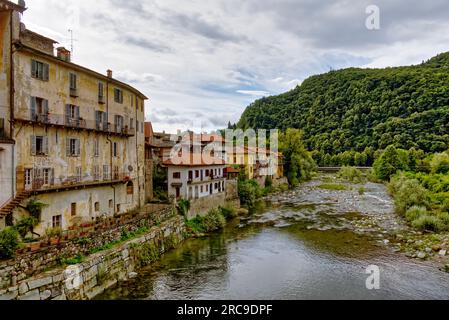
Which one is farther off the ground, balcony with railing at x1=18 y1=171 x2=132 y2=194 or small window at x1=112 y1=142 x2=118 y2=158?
small window at x1=112 y1=142 x2=118 y2=158

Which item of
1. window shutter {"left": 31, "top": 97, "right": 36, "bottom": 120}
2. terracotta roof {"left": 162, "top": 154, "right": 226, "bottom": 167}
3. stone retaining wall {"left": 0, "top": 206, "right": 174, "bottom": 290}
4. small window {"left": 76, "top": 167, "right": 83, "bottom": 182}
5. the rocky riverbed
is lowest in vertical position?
the rocky riverbed

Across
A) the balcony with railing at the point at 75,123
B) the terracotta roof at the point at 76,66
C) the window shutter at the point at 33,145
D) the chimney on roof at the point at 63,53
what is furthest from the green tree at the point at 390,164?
the window shutter at the point at 33,145

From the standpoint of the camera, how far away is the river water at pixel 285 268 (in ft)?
62.5

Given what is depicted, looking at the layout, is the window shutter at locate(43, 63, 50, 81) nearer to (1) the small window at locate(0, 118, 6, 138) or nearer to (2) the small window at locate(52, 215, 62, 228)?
(1) the small window at locate(0, 118, 6, 138)

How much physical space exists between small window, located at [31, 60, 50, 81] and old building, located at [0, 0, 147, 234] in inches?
2.4

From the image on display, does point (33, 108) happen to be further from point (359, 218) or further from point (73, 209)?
point (359, 218)

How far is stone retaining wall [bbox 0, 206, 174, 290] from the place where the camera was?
583 inches

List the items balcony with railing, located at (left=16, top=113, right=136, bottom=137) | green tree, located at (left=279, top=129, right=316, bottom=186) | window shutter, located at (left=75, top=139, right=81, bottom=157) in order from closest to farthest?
balcony with railing, located at (left=16, top=113, right=136, bottom=137)
window shutter, located at (left=75, top=139, right=81, bottom=157)
green tree, located at (left=279, top=129, right=316, bottom=186)

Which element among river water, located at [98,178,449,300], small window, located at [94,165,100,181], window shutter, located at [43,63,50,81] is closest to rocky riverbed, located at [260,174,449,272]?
river water, located at [98,178,449,300]

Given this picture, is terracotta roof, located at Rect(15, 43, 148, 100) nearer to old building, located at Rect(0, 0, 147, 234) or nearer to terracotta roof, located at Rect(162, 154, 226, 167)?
old building, located at Rect(0, 0, 147, 234)

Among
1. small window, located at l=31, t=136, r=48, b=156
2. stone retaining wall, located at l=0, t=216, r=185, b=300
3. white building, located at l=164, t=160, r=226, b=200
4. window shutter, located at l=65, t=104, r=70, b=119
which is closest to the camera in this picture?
stone retaining wall, located at l=0, t=216, r=185, b=300

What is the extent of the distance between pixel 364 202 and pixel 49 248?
4321 centimetres

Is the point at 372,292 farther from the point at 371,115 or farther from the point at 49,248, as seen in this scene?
the point at 371,115

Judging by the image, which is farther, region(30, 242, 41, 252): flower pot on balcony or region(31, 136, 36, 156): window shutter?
region(31, 136, 36, 156): window shutter
